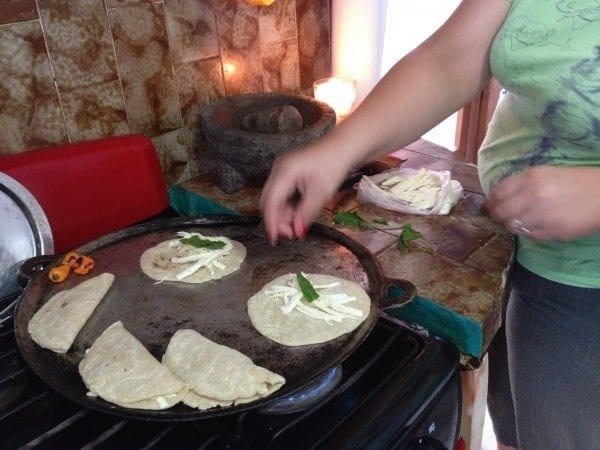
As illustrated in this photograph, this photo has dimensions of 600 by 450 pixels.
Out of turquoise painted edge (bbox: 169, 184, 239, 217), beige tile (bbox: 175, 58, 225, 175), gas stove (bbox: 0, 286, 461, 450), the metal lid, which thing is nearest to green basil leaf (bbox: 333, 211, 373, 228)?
turquoise painted edge (bbox: 169, 184, 239, 217)

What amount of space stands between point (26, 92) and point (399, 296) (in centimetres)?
91

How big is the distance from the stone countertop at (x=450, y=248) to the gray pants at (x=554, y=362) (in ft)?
0.18

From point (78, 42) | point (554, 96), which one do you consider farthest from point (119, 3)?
point (554, 96)

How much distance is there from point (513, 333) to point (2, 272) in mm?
1010

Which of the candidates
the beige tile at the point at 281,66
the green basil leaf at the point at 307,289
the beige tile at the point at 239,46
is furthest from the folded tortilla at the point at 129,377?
the beige tile at the point at 281,66

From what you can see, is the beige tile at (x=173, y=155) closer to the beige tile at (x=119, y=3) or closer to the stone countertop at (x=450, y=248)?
the stone countertop at (x=450, y=248)

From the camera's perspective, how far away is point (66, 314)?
0.92 metres

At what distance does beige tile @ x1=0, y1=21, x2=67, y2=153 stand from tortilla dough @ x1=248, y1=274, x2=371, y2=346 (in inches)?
26.3

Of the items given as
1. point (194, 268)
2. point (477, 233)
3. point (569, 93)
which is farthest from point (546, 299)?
point (194, 268)

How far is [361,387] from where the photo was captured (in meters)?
0.86

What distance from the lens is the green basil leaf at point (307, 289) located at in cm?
96

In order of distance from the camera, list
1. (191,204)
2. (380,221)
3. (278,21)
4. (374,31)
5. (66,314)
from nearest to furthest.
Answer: (66,314)
(380,221)
(191,204)
(278,21)
(374,31)

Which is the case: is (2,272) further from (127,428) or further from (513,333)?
(513,333)

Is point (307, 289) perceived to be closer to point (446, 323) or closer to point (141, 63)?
point (446, 323)
